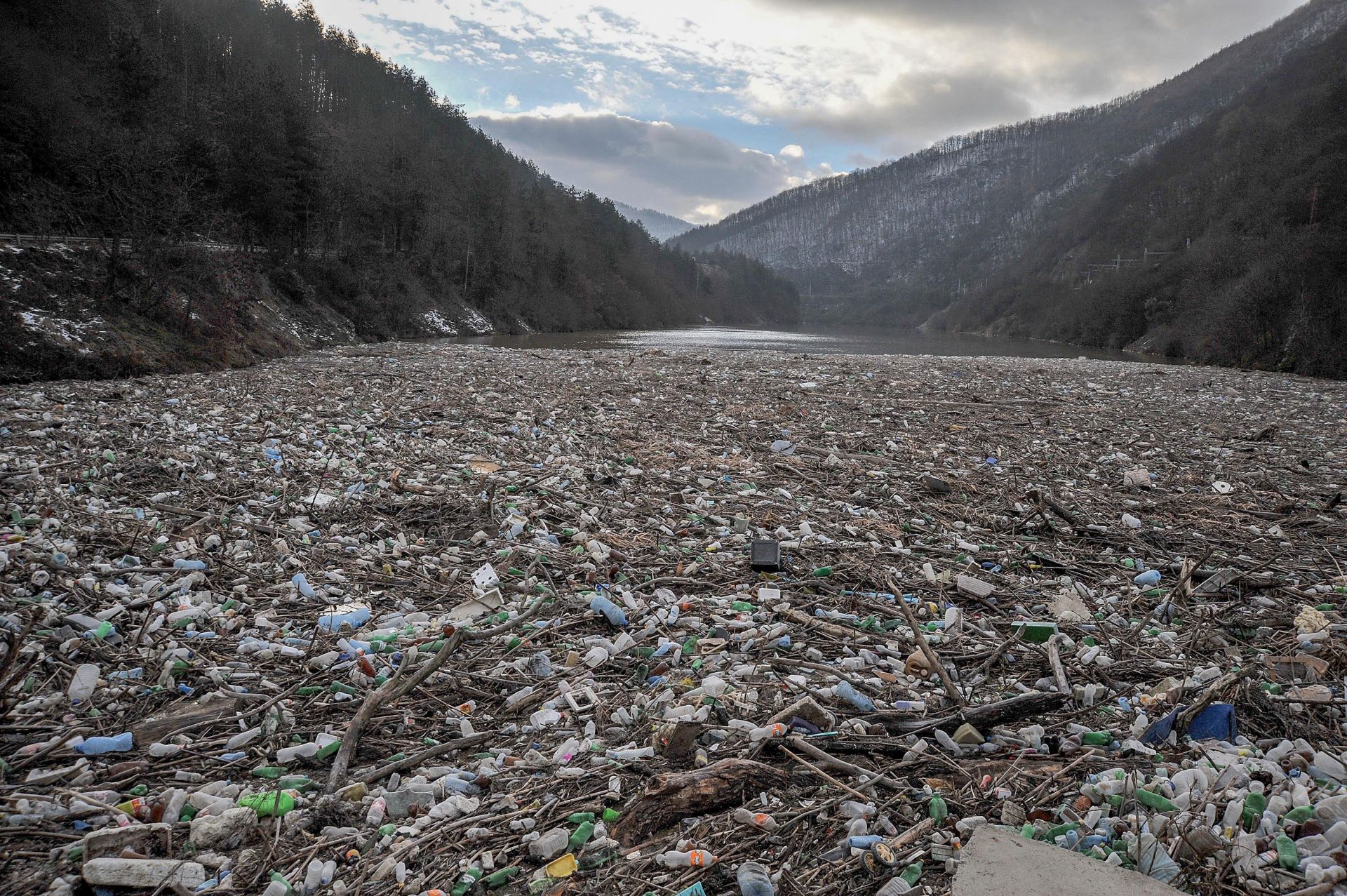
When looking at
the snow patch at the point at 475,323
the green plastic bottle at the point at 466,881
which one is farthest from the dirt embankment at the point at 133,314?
the snow patch at the point at 475,323

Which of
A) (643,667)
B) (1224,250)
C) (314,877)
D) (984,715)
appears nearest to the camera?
(314,877)

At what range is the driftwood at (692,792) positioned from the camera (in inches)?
93.7

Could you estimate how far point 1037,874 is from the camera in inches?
78.1

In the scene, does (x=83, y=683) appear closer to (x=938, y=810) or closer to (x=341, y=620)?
(x=341, y=620)

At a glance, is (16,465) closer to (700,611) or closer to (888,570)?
(700,611)

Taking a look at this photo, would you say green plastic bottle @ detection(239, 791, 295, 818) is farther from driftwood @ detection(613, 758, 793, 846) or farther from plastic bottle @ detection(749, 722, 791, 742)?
plastic bottle @ detection(749, 722, 791, 742)

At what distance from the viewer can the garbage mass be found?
223cm

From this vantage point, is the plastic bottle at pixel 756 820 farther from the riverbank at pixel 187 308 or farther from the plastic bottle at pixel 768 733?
the riverbank at pixel 187 308

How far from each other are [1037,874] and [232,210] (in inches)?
1278

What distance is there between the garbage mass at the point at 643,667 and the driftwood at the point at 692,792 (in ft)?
0.04

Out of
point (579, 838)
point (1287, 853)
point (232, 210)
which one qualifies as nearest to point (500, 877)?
point (579, 838)

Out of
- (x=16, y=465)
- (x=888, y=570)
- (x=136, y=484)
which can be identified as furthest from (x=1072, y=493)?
(x=16, y=465)

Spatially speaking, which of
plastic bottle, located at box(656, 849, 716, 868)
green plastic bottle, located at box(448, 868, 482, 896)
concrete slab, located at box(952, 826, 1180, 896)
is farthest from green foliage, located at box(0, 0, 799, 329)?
concrete slab, located at box(952, 826, 1180, 896)

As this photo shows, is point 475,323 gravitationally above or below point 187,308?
above
